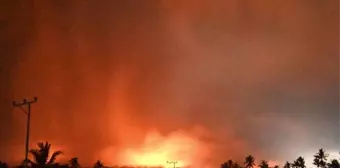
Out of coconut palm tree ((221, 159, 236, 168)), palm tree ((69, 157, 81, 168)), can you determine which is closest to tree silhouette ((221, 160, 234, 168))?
coconut palm tree ((221, 159, 236, 168))

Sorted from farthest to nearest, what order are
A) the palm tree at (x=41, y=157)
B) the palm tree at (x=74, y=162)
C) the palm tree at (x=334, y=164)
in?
the palm tree at (x=334, y=164) < the palm tree at (x=74, y=162) < the palm tree at (x=41, y=157)

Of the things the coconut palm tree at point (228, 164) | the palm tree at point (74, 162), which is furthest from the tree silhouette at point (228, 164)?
the palm tree at point (74, 162)

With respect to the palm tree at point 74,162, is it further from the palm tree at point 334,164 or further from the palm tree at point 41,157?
the palm tree at point 334,164

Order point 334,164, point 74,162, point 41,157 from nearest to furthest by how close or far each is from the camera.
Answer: point 41,157
point 74,162
point 334,164

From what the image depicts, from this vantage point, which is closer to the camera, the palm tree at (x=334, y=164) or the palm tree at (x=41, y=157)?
the palm tree at (x=41, y=157)

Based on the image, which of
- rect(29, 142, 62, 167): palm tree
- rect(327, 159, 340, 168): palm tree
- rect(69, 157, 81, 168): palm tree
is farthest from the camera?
rect(327, 159, 340, 168): palm tree

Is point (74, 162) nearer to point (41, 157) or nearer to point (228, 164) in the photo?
point (41, 157)

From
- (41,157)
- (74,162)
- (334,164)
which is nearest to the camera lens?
(41,157)

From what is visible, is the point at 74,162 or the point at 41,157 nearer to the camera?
the point at 41,157

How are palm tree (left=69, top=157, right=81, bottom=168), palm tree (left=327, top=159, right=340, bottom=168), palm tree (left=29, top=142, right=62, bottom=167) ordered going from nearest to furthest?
palm tree (left=29, top=142, right=62, bottom=167) → palm tree (left=69, top=157, right=81, bottom=168) → palm tree (left=327, top=159, right=340, bottom=168)

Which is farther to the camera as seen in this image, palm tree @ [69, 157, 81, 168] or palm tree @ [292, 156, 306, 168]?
palm tree @ [292, 156, 306, 168]

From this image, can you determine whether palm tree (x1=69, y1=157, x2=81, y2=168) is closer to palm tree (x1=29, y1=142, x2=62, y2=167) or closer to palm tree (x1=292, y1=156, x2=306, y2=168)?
palm tree (x1=29, y1=142, x2=62, y2=167)

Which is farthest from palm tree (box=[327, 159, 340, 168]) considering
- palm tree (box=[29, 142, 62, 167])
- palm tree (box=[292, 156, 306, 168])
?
palm tree (box=[29, 142, 62, 167])

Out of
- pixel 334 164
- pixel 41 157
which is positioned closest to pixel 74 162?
pixel 41 157
